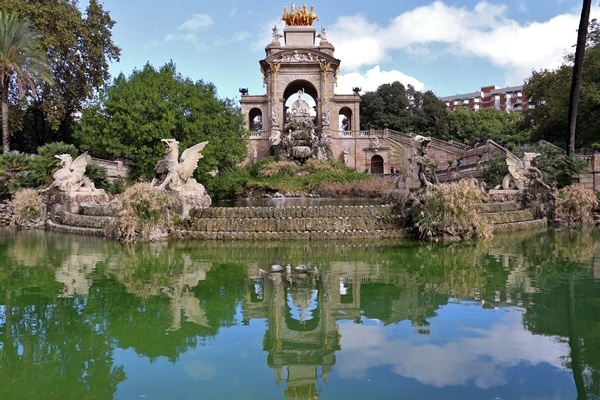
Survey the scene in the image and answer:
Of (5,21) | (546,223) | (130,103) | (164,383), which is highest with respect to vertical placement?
(5,21)

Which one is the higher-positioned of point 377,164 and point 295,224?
point 377,164

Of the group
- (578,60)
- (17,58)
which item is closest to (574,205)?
(578,60)

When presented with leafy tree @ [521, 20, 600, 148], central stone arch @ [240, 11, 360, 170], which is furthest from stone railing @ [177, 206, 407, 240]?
central stone arch @ [240, 11, 360, 170]

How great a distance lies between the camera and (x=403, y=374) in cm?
438

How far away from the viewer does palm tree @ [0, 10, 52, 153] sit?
2342 cm

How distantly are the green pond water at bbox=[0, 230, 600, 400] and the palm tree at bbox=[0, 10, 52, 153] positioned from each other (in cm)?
1696

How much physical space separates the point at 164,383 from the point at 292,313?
2.33m

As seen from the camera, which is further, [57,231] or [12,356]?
[57,231]

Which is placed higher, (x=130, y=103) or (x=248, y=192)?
(x=130, y=103)

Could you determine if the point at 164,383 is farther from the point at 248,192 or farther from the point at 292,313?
the point at 248,192

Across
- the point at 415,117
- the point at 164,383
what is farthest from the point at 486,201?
the point at 415,117

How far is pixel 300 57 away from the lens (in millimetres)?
44594

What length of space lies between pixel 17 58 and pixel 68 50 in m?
6.52

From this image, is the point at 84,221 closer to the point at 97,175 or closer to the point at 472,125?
the point at 97,175
